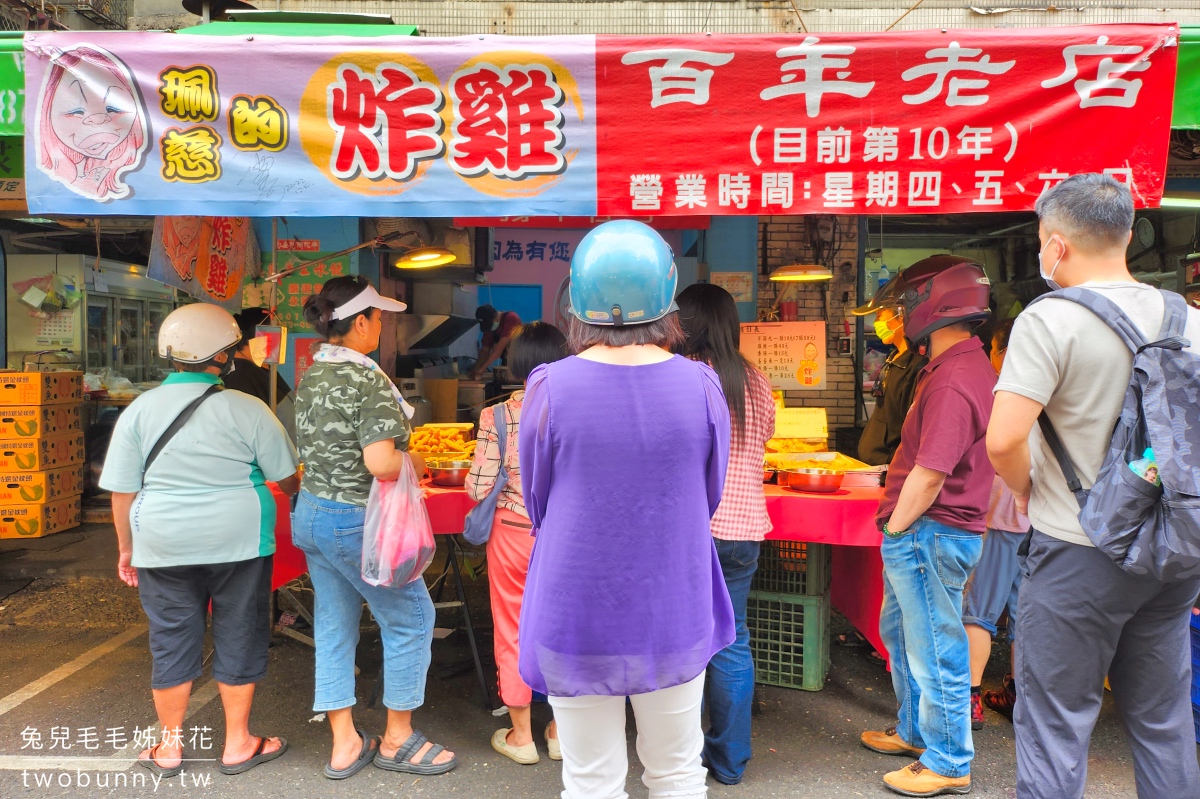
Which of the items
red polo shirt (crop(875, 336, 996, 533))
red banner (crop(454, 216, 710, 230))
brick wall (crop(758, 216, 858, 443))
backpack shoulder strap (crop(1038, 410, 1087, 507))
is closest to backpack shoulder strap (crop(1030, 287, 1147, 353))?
backpack shoulder strap (crop(1038, 410, 1087, 507))

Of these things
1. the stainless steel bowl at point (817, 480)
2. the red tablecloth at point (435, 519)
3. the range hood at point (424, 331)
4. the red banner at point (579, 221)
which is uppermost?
the red banner at point (579, 221)

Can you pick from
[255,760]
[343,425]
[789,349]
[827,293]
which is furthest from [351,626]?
[827,293]

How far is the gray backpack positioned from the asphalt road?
1.72 meters

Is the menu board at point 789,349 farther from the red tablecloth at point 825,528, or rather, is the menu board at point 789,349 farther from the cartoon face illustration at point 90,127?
the cartoon face illustration at point 90,127

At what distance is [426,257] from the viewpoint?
711cm

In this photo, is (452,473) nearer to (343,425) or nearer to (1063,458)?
(343,425)

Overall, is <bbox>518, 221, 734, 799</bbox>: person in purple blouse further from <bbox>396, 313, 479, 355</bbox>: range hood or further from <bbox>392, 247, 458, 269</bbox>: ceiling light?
<bbox>396, 313, 479, 355</bbox>: range hood

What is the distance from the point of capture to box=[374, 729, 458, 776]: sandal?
350 cm

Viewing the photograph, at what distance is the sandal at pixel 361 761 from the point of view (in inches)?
136

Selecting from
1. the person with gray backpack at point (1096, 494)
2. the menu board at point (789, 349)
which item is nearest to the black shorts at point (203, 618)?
the person with gray backpack at point (1096, 494)

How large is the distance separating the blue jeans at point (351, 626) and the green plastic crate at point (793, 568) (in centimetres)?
178

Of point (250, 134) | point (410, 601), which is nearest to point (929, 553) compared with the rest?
point (410, 601)

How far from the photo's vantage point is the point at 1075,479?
230 centimetres

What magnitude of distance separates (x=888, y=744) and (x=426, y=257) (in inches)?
209
